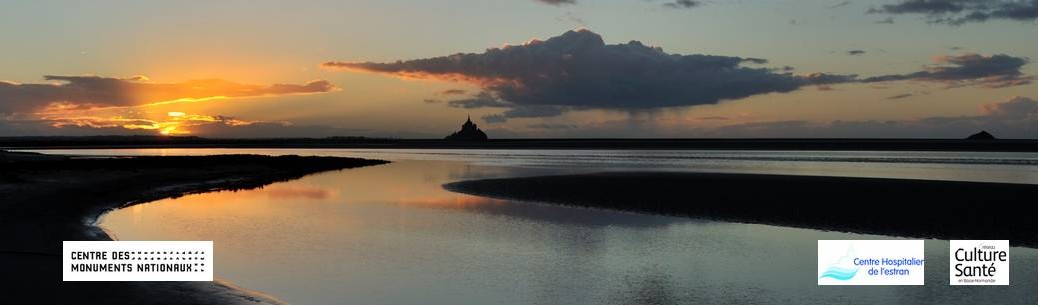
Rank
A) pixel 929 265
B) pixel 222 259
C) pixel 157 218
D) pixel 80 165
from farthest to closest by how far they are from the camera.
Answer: pixel 80 165 → pixel 157 218 → pixel 222 259 → pixel 929 265

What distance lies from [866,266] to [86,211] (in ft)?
77.2

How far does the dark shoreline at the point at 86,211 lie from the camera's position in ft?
35.2

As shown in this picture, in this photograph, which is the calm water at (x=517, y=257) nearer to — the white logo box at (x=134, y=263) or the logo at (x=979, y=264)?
the logo at (x=979, y=264)

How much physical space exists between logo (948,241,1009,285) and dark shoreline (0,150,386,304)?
480 inches

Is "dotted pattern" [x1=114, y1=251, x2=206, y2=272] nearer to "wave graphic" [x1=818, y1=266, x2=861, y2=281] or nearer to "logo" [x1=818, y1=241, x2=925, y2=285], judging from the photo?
"logo" [x1=818, y1=241, x2=925, y2=285]

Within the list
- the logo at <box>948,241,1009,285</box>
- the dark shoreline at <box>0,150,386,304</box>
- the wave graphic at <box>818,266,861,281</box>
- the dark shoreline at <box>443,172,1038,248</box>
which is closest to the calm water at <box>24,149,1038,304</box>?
the logo at <box>948,241,1009,285</box>

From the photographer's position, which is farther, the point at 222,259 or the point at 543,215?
the point at 543,215

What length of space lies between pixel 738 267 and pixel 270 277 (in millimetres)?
9201

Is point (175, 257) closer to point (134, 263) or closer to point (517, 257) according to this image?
point (134, 263)

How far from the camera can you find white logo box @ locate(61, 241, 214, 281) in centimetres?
1226

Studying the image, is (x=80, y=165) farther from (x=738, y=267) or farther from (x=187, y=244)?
(x=738, y=267)

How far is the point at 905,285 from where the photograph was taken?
40.4 feet

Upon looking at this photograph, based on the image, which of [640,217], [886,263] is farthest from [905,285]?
[640,217]

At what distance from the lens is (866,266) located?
43.5 feet
